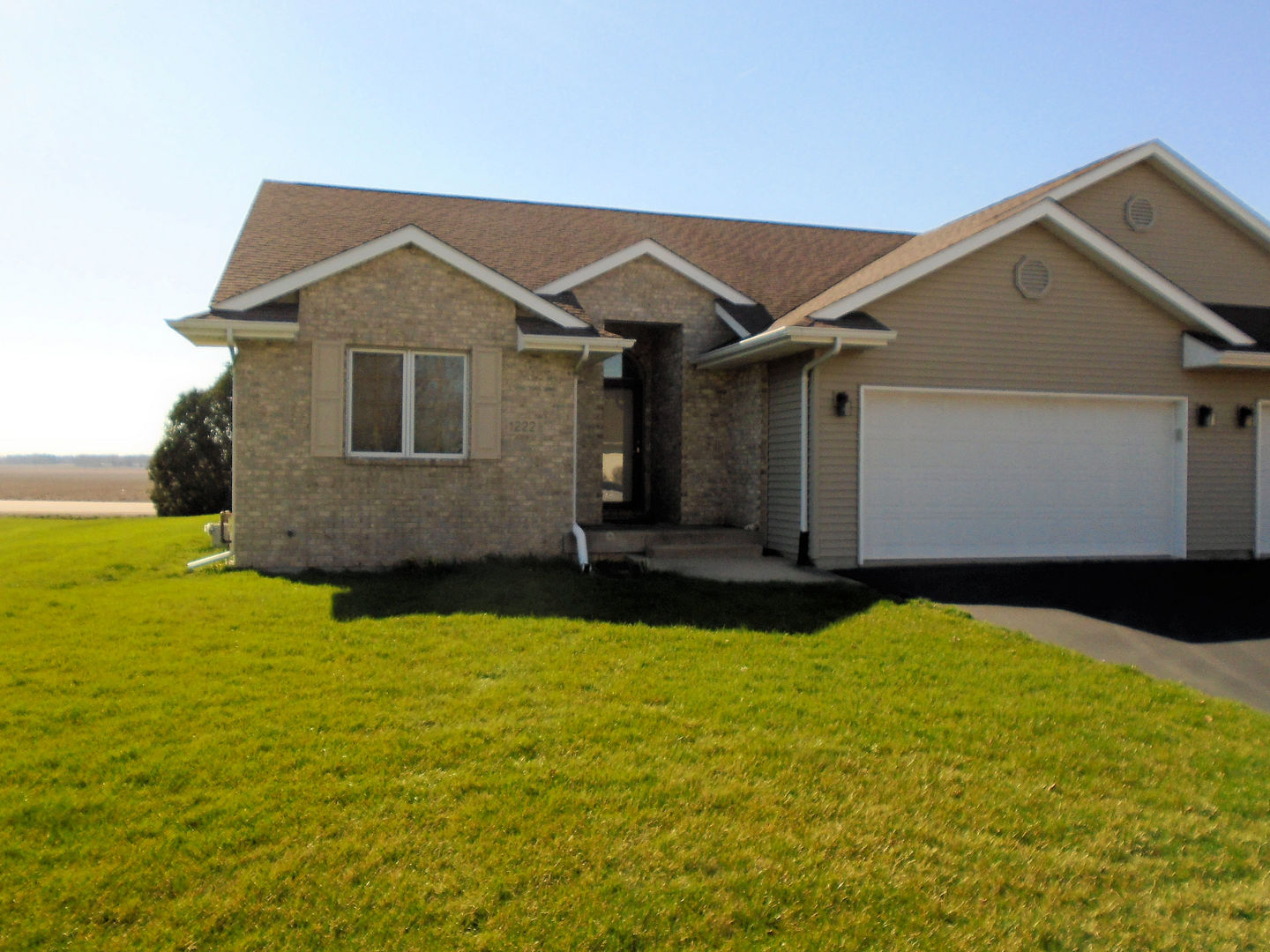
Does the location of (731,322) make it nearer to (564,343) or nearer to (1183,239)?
(564,343)

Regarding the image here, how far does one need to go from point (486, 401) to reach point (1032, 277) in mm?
7087

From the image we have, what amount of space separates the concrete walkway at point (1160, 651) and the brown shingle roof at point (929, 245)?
437cm

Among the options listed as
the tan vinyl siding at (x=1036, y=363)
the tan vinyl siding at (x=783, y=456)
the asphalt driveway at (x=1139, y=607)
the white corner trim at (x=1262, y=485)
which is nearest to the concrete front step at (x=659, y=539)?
the tan vinyl siding at (x=783, y=456)

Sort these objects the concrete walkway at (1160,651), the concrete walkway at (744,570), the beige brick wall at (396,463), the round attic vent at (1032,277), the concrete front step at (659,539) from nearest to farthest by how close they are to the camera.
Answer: the concrete walkway at (1160,651) → the concrete walkway at (744,570) → the beige brick wall at (396,463) → the concrete front step at (659,539) → the round attic vent at (1032,277)

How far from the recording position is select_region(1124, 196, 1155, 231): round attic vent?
1391 cm

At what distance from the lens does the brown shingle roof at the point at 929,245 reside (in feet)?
38.6

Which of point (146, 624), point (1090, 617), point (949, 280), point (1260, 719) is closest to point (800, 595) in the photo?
point (1090, 617)

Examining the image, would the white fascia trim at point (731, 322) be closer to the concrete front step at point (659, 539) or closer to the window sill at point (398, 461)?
the concrete front step at point (659, 539)

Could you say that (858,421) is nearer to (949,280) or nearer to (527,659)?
(949,280)

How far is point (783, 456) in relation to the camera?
12070mm

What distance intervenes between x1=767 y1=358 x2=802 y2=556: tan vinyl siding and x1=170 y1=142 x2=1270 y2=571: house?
5 centimetres

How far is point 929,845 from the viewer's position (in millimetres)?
4168

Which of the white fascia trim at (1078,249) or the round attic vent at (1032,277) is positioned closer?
the white fascia trim at (1078,249)

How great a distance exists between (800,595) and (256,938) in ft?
22.2
